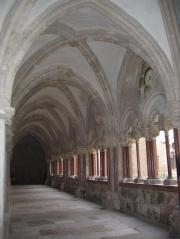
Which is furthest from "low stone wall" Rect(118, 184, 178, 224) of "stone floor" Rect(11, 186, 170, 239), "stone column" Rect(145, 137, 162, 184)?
"stone floor" Rect(11, 186, 170, 239)

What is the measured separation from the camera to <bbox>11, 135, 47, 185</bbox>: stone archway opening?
80.0ft

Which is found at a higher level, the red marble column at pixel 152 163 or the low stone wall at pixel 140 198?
the red marble column at pixel 152 163

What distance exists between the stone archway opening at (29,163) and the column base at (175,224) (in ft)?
64.2

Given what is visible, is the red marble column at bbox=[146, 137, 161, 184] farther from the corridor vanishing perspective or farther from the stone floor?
the stone floor

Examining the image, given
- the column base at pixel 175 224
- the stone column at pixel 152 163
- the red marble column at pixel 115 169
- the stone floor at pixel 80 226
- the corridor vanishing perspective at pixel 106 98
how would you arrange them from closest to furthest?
the corridor vanishing perspective at pixel 106 98 → the column base at pixel 175 224 → the stone floor at pixel 80 226 → the stone column at pixel 152 163 → the red marble column at pixel 115 169

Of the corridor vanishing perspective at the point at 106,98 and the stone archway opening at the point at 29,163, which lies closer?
the corridor vanishing perspective at the point at 106,98

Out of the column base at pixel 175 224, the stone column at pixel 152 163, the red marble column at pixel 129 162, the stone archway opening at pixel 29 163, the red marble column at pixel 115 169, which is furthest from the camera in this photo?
the stone archway opening at pixel 29 163

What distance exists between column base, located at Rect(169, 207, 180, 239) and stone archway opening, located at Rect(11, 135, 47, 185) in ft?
64.2

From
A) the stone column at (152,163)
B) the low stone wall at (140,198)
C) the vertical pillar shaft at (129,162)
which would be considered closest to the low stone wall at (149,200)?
the low stone wall at (140,198)

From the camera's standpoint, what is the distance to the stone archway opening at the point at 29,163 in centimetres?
2439

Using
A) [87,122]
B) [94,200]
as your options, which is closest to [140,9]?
[87,122]

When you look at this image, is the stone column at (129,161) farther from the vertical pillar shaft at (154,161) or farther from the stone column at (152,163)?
the vertical pillar shaft at (154,161)

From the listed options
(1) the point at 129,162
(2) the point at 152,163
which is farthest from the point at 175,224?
(1) the point at 129,162

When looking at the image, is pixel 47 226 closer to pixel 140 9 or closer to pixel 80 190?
pixel 140 9
